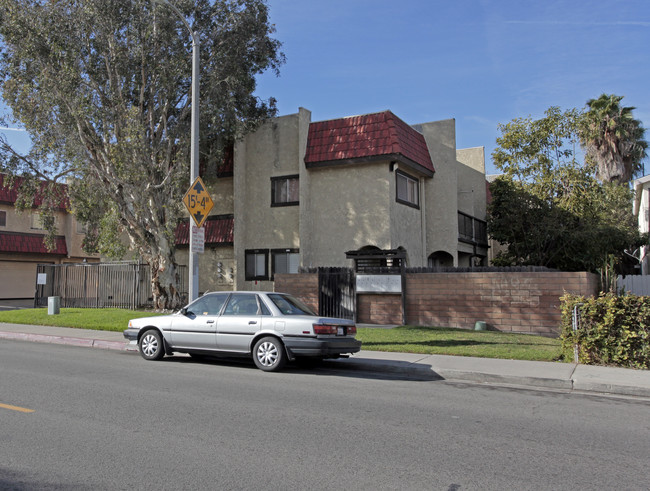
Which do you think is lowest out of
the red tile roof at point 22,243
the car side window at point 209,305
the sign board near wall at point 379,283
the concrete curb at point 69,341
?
the concrete curb at point 69,341

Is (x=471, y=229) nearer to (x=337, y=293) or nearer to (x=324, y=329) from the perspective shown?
(x=337, y=293)

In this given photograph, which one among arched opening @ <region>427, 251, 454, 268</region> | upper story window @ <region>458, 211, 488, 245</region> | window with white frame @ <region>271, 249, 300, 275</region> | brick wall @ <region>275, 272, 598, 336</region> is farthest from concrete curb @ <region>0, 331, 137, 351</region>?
upper story window @ <region>458, 211, 488, 245</region>

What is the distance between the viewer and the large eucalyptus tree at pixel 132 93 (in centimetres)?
1906

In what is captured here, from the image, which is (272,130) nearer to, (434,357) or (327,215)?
(327,215)

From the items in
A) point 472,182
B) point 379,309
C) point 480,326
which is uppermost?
point 472,182

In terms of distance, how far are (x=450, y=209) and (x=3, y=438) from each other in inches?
827

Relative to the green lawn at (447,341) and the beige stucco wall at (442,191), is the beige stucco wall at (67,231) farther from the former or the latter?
the beige stucco wall at (442,191)

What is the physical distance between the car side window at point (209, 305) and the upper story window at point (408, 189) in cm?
1202

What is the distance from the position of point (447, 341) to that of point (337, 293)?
4897 millimetres

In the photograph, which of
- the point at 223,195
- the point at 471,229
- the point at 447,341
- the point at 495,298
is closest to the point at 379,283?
the point at 495,298

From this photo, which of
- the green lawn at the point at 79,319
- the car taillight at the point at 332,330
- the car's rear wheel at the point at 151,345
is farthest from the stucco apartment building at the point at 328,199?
the car's rear wheel at the point at 151,345

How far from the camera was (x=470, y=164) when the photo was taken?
30.6 meters

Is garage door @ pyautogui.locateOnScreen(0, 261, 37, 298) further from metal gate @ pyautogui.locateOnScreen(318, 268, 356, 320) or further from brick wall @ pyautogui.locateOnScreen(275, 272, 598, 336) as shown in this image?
metal gate @ pyautogui.locateOnScreen(318, 268, 356, 320)

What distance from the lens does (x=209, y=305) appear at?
11156mm
